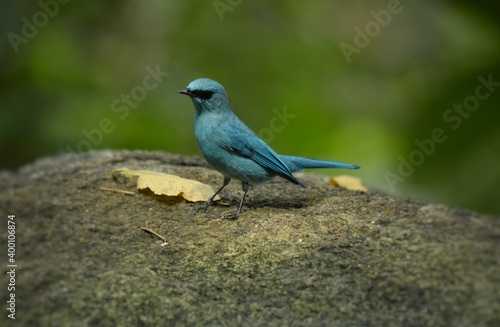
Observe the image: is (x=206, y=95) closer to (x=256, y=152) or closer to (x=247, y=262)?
(x=256, y=152)

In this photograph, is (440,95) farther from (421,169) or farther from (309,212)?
(309,212)

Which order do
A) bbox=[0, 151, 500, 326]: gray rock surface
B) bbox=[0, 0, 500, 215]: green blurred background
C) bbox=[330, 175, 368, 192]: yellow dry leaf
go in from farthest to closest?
bbox=[0, 0, 500, 215]: green blurred background → bbox=[330, 175, 368, 192]: yellow dry leaf → bbox=[0, 151, 500, 326]: gray rock surface

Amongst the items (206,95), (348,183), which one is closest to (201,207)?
(206,95)

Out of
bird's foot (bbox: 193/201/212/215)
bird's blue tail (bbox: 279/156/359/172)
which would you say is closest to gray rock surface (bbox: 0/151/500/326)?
bird's foot (bbox: 193/201/212/215)

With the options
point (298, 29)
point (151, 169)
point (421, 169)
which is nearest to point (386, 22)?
point (298, 29)

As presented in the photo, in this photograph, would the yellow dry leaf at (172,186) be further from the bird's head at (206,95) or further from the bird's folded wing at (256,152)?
the bird's head at (206,95)

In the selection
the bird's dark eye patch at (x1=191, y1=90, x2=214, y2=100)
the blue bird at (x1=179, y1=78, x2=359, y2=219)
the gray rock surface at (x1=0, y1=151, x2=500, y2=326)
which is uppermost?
the bird's dark eye patch at (x1=191, y1=90, x2=214, y2=100)

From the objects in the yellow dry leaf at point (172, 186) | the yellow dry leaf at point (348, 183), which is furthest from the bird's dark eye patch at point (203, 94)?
the yellow dry leaf at point (348, 183)

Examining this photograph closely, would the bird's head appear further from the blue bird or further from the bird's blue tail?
the bird's blue tail
